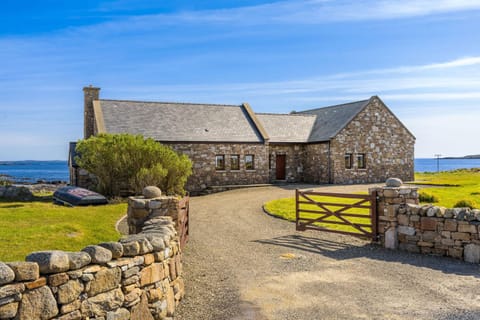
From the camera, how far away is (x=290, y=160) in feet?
115

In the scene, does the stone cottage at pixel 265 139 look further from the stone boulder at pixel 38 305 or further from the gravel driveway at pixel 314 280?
the stone boulder at pixel 38 305

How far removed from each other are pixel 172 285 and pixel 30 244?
5.87m

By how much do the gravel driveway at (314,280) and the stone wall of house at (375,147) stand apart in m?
19.6

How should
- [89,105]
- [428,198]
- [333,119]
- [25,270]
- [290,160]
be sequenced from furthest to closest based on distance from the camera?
[333,119] → [290,160] → [89,105] → [428,198] → [25,270]

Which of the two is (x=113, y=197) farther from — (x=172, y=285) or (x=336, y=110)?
(x=336, y=110)

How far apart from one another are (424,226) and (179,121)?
22.8 meters

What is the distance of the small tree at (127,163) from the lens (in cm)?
2366

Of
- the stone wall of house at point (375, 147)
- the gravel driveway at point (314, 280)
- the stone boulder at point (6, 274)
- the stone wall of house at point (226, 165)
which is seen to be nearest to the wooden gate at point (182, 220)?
the gravel driveway at point (314, 280)

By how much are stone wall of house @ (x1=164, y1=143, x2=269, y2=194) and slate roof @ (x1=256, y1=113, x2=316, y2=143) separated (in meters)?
2.35

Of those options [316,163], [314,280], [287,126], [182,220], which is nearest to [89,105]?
[287,126]

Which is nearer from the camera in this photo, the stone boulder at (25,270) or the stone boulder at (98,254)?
the stone boulder at (25,270)

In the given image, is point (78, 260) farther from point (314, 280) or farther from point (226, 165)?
point (226, 165)

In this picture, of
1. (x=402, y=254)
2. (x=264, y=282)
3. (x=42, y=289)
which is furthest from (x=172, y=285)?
(x=402, y=254)

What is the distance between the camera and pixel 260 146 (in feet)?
106
